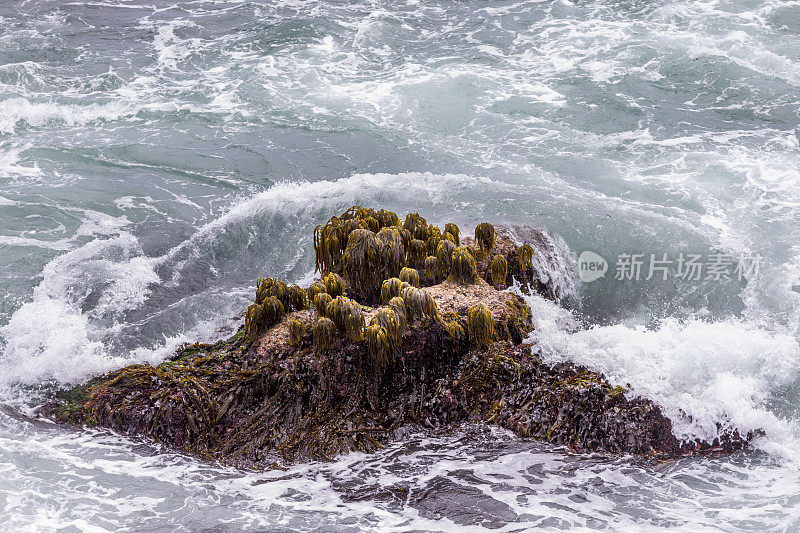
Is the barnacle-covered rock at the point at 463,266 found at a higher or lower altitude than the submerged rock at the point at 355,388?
higher

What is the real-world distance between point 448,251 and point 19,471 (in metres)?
6.15

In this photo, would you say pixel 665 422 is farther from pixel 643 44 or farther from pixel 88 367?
pixel 643 44

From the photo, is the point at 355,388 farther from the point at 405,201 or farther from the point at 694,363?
the point at 405,201

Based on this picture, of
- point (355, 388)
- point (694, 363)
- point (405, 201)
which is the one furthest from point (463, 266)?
point (405, 201)

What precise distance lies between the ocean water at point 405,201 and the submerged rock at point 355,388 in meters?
0.29

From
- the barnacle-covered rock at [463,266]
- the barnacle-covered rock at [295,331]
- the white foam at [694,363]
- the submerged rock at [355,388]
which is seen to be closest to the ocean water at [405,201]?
the white foam at [694,363]

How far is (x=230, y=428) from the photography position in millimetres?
8805

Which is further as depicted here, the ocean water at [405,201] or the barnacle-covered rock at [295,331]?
the barnacle-covered rock at [295,331]

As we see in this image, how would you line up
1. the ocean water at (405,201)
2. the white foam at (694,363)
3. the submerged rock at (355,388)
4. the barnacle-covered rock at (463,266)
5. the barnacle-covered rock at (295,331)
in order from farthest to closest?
the barnacle-covered rock at (463,266) → the barnacle-covered rock at (295,331) → the white foam at (694,363) → the submerged rock at (355,388) → the ocean water at (405,201)

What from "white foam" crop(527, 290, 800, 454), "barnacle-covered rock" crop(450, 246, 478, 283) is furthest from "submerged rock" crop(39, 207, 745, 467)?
"barnacle-covered rock" crop(450, 246, 478, 283)

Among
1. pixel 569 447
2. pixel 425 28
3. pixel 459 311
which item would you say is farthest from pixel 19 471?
pixel 425 28

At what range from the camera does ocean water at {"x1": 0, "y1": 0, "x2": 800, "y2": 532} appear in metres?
8.09

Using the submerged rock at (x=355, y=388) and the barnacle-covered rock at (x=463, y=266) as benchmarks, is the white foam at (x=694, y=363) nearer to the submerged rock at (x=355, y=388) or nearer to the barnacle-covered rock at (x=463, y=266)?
the submerged rock at (x=355, y=388)

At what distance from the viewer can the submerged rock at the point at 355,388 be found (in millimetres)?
8680
